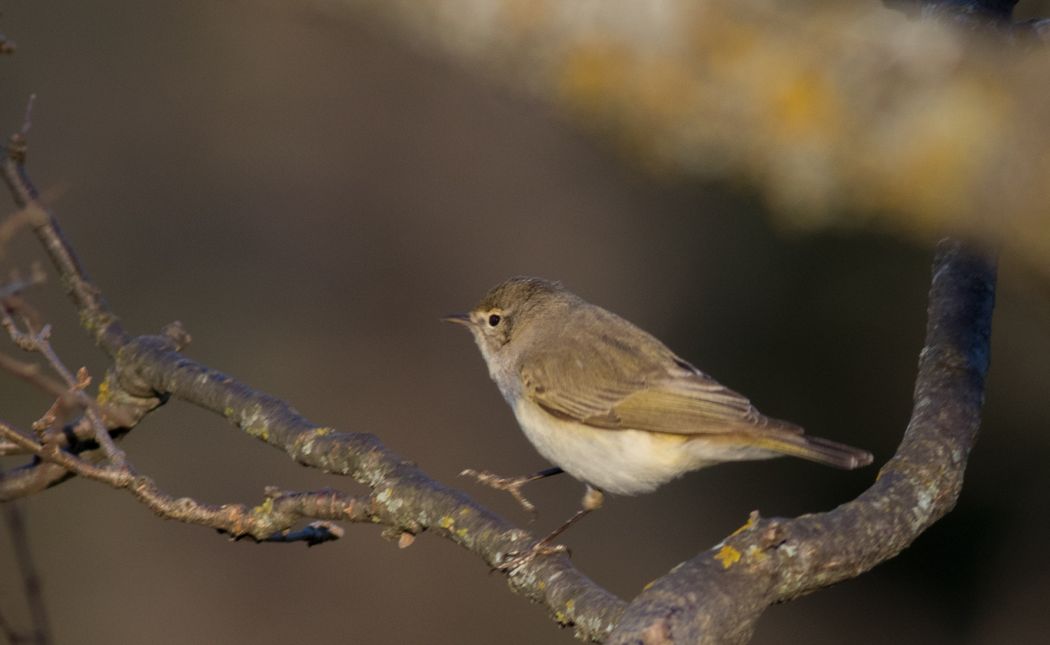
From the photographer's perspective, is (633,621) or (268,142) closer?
(633,621)

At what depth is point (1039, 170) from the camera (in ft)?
4.91

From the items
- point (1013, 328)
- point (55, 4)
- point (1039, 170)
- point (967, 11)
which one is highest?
point (55, 4)

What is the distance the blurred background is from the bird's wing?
181 centimetres

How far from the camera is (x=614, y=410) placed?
4273mm

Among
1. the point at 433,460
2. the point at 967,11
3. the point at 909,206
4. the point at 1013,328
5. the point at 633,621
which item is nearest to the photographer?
the point at 909,206

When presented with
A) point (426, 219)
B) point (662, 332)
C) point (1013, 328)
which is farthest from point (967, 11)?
point (426, 219)

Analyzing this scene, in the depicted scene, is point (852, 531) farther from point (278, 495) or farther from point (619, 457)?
point (619, 457)

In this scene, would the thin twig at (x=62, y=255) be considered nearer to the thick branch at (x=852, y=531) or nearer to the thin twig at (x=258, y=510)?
the thin twig at (x=258, y=510)

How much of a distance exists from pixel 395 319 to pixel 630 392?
19.0 feet

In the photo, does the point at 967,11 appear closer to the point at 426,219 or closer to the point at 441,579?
the point at 441,579

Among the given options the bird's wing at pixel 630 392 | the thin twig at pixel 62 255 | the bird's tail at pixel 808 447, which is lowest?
the bird's tail at pixel 808 447

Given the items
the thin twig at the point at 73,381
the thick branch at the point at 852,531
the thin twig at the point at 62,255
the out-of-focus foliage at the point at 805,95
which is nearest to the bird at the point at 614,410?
the thick branch at the point at 852,531

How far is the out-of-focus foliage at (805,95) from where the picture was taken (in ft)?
5.15

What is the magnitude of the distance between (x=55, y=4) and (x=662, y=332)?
6868mm
